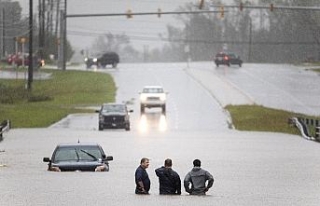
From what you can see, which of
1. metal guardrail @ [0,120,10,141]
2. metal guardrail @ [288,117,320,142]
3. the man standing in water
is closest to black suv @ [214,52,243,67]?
metal guardrail @ [288,117,320,142]

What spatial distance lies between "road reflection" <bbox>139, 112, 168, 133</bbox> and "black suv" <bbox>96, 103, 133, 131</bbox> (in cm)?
104

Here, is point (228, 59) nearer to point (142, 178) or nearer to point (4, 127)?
point (4, 127)

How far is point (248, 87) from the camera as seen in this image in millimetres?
90500

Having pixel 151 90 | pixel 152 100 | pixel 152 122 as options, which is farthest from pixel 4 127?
pixel 151 90

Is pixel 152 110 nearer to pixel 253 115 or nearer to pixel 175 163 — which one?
pixel 253 115

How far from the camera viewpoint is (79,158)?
31.0 metres

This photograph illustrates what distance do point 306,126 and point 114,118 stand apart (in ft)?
34.9

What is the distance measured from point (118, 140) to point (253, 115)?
1871 centimetres

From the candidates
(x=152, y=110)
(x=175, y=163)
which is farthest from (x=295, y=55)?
(x=175, y=163)

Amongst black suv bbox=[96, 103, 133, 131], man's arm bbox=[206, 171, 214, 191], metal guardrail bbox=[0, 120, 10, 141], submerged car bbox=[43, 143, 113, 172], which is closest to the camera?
man's arm bbox=[206, 171, 214, 191]

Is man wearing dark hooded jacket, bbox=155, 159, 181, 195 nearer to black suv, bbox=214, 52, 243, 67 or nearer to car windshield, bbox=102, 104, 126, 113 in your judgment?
car windshield, bbox=102, 104, 126, 113

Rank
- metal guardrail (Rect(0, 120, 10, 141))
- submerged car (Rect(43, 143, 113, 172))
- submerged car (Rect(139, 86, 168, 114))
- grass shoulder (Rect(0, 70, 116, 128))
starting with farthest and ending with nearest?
submerged car (Rect(139, 86, 168, 114)) → grass shoulder (Rect(0, 70, 116, 128)) → metal guardrail (Rect(0, 120, 10, 141)) → submerged car (Rect(43, 143, 113, 172))

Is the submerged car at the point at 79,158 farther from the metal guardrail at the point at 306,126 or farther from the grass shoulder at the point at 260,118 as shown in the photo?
the grass shoulder at the point at 260,118

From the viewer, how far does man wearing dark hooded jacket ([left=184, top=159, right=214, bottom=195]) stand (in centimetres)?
2431
